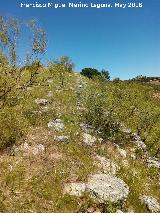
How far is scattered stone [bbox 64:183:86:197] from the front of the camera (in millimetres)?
13555

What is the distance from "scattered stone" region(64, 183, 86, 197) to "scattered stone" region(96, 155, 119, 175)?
73.4 inches

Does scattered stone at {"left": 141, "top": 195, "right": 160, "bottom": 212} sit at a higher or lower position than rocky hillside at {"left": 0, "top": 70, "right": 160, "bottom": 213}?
lower

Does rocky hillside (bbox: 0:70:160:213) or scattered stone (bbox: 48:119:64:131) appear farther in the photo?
scattered stone (bbox: 48:119:64:131)

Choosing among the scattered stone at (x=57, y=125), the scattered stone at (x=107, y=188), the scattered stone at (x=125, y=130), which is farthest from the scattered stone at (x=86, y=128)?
the scattered stone at (x=107, y=188)

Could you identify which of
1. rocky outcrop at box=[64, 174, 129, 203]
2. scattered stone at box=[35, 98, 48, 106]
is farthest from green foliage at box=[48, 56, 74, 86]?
rocky outcrop at box=[64, 174, 129, 203]

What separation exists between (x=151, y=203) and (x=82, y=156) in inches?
142

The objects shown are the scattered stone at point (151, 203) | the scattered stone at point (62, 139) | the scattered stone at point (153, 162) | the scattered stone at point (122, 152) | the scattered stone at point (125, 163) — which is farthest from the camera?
the scattered stone at point (153, 162)

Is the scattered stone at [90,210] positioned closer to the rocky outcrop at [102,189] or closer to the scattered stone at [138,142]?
the rocky outcrop at [102,189]

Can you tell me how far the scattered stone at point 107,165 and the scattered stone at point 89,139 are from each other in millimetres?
1216

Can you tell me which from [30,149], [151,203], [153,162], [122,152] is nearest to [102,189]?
[151,203]

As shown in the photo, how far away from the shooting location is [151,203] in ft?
46.9

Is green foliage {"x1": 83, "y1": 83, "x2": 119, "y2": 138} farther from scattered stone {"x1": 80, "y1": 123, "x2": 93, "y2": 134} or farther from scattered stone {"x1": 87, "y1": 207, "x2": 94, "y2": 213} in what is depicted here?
scattered stone {"x1": 87, "y1": 207, "x2": 94, "y2": 213}

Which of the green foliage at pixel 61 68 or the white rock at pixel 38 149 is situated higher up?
the green foliage at pixel 61 68

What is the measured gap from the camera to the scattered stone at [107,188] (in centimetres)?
1330
